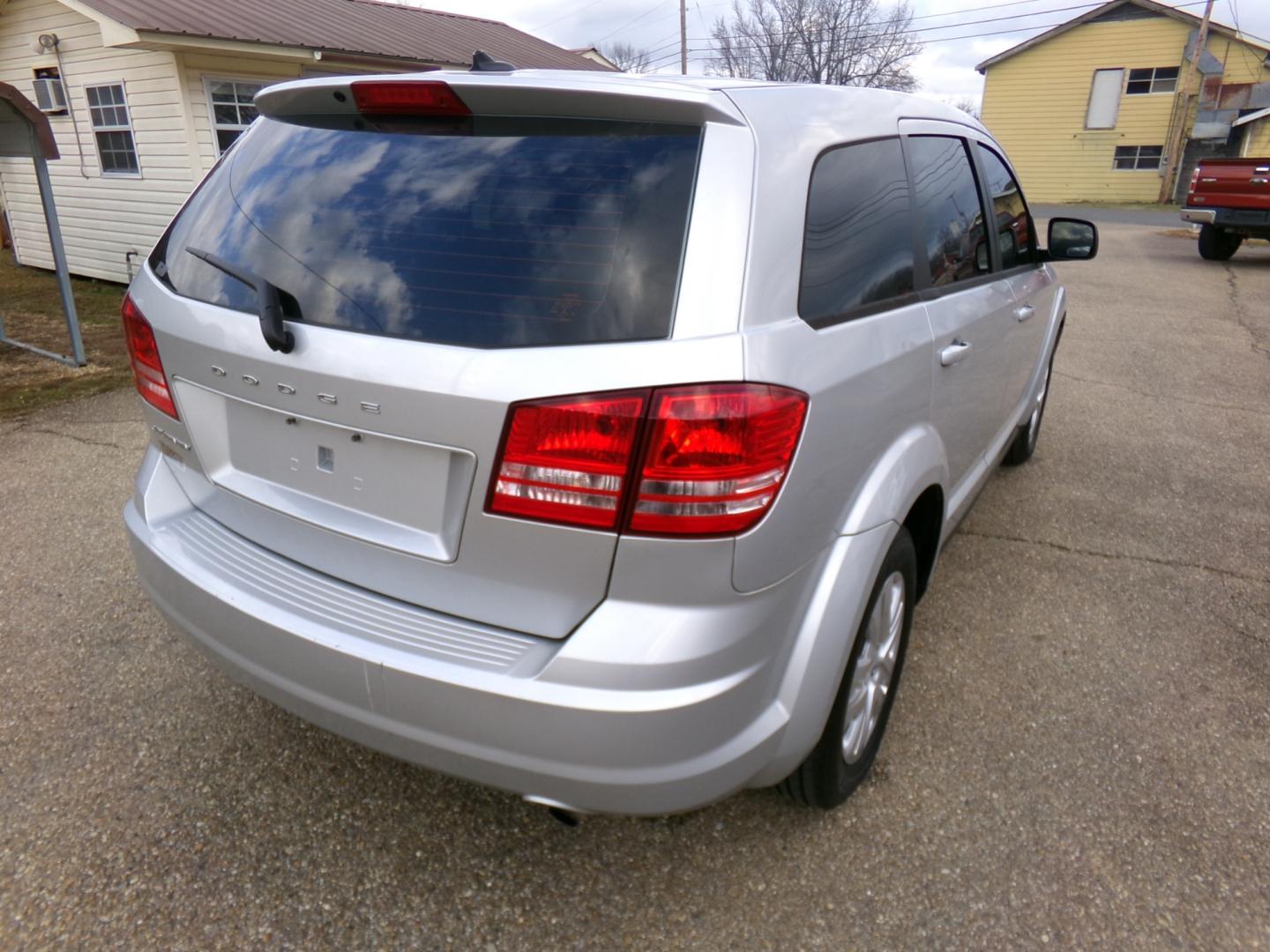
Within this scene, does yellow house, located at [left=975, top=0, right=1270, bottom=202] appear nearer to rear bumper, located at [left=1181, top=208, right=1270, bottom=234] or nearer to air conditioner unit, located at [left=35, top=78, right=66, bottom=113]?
rear bumper, located at [left=1181, top=208, right=1270, bottom=234]

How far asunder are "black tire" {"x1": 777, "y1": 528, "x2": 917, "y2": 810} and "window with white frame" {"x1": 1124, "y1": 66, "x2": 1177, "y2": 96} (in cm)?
3549

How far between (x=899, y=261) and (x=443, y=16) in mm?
16781

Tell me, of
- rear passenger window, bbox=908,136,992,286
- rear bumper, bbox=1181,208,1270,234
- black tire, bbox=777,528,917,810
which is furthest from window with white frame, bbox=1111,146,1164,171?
black tire, bbox=777,528,917,810

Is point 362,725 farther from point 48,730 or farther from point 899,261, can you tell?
point 899,261

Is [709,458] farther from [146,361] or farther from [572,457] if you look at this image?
[146,361]

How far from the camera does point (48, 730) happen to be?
2689 mm

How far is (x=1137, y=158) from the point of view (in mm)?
31469

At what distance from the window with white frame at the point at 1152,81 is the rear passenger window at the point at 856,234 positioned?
3516 cm

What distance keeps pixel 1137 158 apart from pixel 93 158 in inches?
1272

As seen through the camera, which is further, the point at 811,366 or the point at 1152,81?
the point at 1152,81

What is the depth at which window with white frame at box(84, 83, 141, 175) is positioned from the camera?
37.2ft

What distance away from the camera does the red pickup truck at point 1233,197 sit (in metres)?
12.8

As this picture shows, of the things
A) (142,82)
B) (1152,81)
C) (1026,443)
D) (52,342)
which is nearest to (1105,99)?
(1152,81)

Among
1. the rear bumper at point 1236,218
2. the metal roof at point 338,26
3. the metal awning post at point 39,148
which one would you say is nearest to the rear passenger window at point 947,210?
the metal awning post at point 39,148
